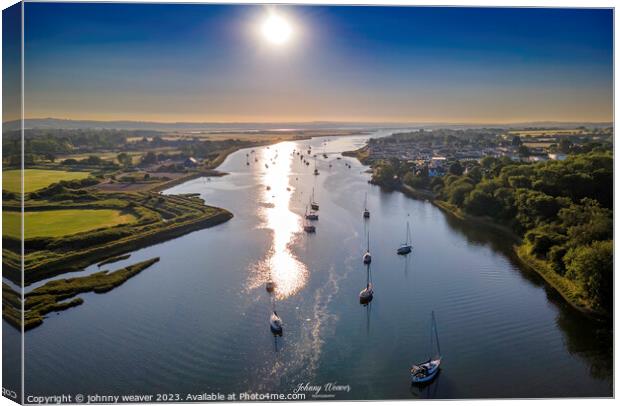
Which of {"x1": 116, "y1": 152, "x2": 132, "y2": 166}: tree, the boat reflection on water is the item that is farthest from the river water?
{"x1": 116, "y1": 152, "x2": 132, "y2": 166}: tree

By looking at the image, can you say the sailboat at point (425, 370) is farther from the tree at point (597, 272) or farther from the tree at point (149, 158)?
the tree at point (149, 158)

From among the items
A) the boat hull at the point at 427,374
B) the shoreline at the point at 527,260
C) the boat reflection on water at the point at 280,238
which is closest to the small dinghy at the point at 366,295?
the boat reflection on water at the point at 280,238

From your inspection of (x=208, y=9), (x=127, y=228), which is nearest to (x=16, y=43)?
(x=208, y=9)

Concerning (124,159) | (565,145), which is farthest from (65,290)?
(565,145)

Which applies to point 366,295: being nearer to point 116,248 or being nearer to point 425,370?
point 425,370

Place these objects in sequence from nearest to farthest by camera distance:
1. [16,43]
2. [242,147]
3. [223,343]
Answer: [16,43] < [223,343] < [242,147]

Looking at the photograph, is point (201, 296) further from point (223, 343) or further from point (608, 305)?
point (608, 305)

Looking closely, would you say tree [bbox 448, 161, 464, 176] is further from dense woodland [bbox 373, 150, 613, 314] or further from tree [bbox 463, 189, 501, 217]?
tree [bbox 463, 189, 501, 217]
